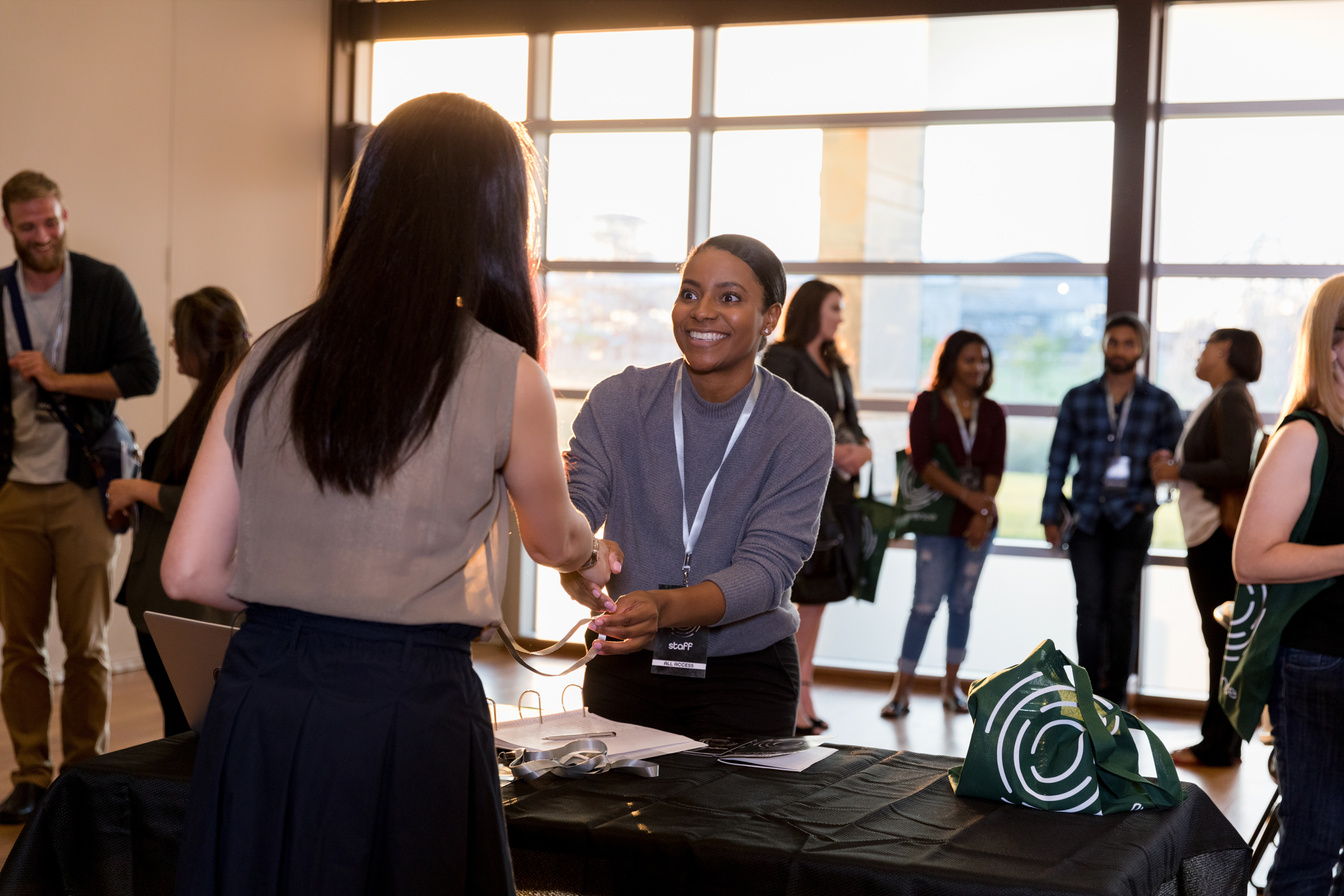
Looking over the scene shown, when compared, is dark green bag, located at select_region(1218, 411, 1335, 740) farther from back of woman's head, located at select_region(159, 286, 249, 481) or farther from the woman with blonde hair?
back of woman's head, located at select_region(159, 286, 249, 481)

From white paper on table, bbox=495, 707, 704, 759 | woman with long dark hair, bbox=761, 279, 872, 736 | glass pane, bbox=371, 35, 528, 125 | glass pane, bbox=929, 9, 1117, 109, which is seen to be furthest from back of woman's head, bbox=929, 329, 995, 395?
white paper on table, bbox=495, 707, 704, 759

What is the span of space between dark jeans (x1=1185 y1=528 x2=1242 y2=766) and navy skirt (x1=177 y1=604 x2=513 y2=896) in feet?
13.8

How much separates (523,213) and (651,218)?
5.89 m

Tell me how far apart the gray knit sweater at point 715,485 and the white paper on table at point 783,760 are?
0.32 metres

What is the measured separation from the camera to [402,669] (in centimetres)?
135

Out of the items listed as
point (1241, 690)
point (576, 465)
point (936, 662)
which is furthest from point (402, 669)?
point (936, 662)

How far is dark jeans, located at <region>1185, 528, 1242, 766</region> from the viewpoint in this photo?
490 cm

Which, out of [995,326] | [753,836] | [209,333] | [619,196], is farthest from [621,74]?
[753,836]

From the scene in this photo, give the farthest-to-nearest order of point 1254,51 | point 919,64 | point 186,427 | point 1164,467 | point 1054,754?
point 919,64
point 1254,51
point 1164,467
point 186,427
point 1054,754

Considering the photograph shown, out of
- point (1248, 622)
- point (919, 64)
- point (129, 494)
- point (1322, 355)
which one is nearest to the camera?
point (1322, 355)

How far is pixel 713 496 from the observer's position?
2.38m

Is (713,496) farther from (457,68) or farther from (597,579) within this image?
(457,68)

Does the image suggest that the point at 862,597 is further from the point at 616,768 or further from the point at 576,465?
the point at 616,768

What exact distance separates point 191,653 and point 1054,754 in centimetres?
131
